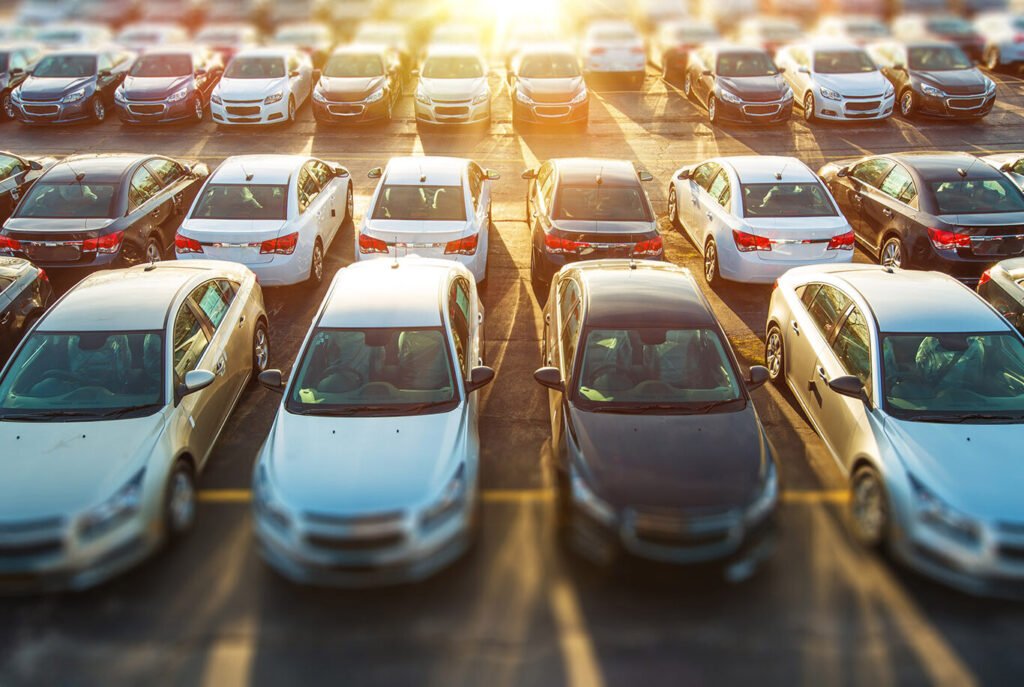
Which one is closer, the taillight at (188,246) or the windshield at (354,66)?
the taillight at (188,246)

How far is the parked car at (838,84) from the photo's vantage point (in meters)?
18.8

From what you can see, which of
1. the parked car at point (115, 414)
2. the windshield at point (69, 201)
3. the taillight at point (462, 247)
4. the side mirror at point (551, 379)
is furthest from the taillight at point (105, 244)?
the side mirror at point (551, 379)

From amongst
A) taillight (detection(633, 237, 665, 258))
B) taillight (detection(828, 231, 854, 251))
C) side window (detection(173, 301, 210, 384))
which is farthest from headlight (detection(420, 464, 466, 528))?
taillight (detection(828, 231, 854, 251))

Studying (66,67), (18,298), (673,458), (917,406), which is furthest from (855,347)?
(66,67)

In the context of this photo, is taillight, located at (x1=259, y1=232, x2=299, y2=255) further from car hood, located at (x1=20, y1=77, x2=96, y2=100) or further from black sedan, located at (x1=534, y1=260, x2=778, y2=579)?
car hood, located at (x1=20, y1=77, x2=96, y2=100)

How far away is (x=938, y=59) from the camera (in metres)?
20.0

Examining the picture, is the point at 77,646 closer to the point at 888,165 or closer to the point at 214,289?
the point at 214,289

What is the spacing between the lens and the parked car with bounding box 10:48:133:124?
19.3 meters

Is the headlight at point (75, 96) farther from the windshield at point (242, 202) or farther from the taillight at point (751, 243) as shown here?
the taillight at point (751, 243)

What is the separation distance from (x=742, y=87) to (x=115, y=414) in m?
16.4

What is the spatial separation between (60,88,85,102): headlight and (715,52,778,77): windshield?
1514cm

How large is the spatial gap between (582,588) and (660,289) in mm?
3067

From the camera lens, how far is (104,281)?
8141mm

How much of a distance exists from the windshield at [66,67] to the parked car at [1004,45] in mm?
24746
